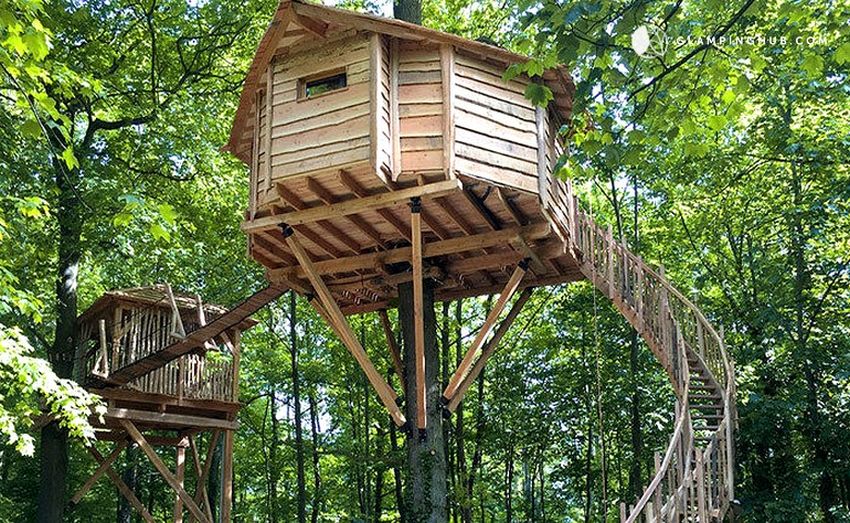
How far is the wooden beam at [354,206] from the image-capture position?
948cm

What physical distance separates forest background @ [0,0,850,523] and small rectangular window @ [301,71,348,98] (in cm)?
250

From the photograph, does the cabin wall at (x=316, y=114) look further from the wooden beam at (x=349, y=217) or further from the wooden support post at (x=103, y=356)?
the wooden support post at (x=103, y=356)

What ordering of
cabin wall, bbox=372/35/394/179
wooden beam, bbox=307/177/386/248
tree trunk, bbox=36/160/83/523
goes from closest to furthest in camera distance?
cabin wall, bbox=372/35/394/179 < wooden beam, bbox=307/177/386/248 < tree trunk, bbox=36/160/83/523

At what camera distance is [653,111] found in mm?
5301

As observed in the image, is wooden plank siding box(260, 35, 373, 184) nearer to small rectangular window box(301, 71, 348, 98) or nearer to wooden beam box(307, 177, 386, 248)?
small rectangular window box(301, 71, 348, 98)

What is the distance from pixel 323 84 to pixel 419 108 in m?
1.41

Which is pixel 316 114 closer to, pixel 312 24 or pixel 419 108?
pixel 312 24

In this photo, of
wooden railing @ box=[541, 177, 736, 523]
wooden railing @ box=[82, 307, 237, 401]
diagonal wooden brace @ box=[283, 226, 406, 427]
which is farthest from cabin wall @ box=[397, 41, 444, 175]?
wooden railing @ box=[82, 307, 237, 401]

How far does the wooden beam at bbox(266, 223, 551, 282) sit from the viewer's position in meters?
10.7

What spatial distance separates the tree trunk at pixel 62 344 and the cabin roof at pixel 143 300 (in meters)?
1.14

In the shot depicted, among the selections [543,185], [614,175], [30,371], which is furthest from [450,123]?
[614,175]

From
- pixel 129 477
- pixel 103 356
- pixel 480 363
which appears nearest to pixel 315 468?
pixel 129 477

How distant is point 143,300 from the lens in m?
15.7

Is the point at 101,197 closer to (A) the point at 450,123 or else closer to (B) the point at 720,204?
(A) the point at 450,123
